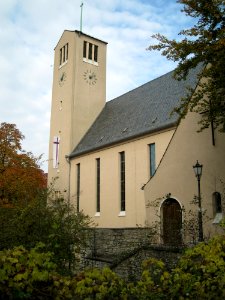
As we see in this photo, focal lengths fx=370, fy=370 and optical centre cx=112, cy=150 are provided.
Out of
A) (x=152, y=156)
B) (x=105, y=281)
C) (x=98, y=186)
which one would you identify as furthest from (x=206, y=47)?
(x=98, y=186)

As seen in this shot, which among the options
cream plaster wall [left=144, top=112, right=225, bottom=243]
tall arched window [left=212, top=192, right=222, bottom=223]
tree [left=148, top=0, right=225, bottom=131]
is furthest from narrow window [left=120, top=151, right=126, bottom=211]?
tree [left=148, top=0, right=225, bottom=131]

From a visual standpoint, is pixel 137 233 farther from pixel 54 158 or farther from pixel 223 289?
pixel 54 158

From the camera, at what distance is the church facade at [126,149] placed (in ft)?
47.9

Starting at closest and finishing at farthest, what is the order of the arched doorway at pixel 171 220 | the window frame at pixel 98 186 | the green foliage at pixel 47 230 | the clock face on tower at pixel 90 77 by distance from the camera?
the green foliage at pixel 47 230 → the arched doorway at pixel 171 220 → the window frame at pixel 98 186 → the clock face on tower at pixel 90 77

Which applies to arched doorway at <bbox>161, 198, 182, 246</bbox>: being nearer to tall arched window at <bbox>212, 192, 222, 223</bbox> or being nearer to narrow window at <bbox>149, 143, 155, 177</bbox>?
tall arched window at <bbox>212, 192, 222, 223</bbox>

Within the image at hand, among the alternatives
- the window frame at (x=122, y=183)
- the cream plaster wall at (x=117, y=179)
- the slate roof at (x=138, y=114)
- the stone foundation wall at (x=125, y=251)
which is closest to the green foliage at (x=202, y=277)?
the stone foundation wall at (x=125, y=251)

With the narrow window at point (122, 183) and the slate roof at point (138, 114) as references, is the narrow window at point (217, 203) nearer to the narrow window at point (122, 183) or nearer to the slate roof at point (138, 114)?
the slate roof at point (138, 114)

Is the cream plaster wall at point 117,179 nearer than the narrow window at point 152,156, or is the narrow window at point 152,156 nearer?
the narrow window at point 152,156

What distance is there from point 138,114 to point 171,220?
1219 cm

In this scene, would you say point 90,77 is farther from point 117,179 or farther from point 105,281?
point 105,281

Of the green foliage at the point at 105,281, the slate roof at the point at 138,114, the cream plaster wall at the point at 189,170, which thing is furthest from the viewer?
the slate roof at the point at 138,114

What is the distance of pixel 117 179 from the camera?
24.9 meters

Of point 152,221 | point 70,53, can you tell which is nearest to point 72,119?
point 70,53

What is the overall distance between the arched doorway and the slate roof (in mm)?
6086
